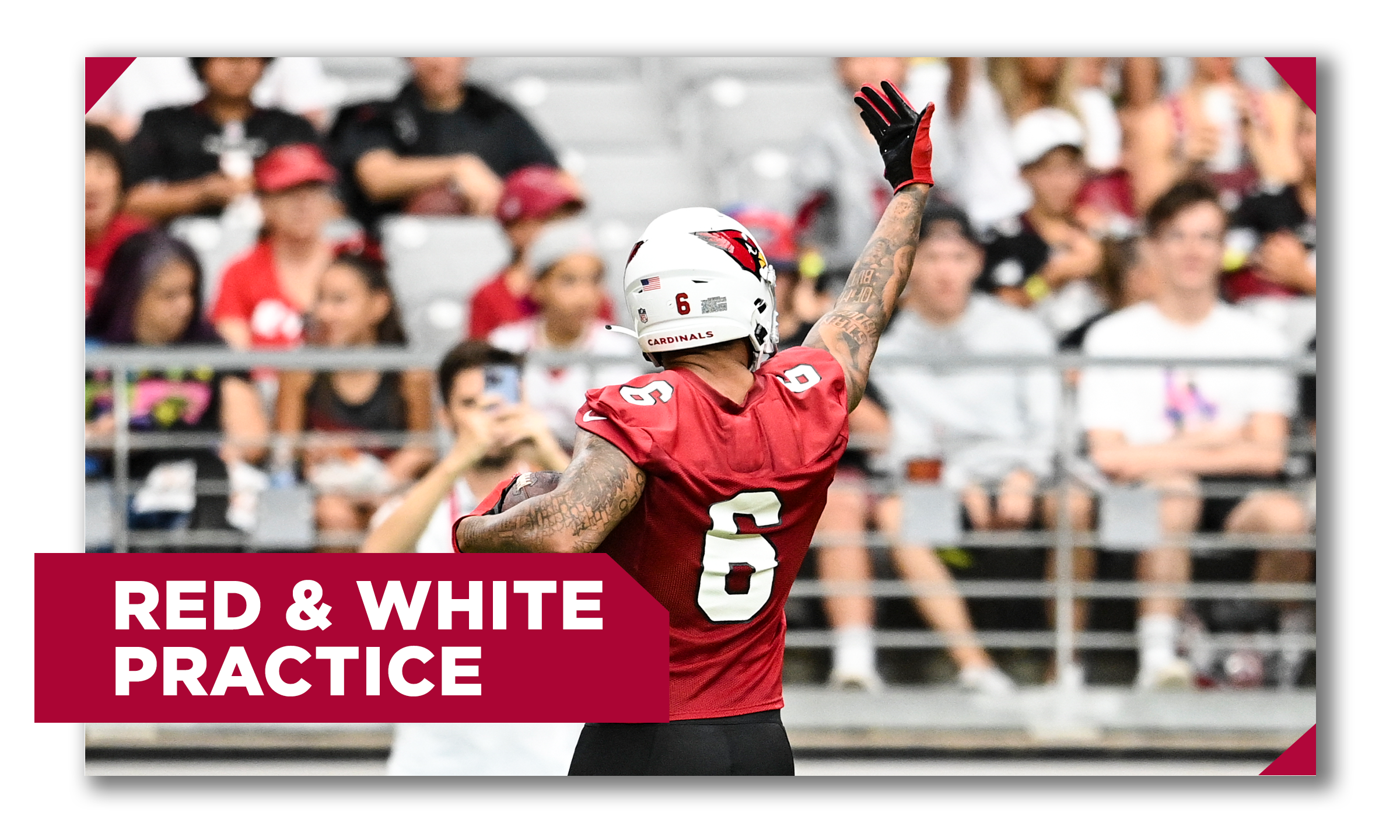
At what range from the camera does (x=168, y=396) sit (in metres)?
7.50

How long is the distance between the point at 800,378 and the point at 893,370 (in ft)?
12.3

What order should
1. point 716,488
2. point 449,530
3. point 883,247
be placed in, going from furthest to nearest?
1. point 449,530
2. point 883,247
3. point 716,488

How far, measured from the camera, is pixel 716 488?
3.48 meters

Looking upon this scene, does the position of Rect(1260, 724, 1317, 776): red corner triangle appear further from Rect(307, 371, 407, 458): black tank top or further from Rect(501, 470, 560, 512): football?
Rect(501, 470, 560, 512): football

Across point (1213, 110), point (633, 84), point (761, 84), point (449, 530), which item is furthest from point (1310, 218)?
point (449, 530)

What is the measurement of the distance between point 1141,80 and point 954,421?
8.61 feet

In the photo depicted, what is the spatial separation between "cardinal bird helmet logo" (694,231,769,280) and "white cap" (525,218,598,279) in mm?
3877

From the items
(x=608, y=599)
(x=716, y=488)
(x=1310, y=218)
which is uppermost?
(x=1310, y=218)

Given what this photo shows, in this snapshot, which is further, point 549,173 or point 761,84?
point 761,84

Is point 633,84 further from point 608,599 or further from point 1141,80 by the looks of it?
point 608,599

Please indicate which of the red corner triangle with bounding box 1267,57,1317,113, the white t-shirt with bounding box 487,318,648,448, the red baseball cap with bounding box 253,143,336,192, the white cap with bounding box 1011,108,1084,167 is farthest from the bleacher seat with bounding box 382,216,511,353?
the red corner triangle with bounding box 1267,57,1317,113

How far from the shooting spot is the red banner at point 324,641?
412 centimetres

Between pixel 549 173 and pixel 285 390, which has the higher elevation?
pixel 549 173

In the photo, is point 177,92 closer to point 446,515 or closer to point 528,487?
point 446,515
